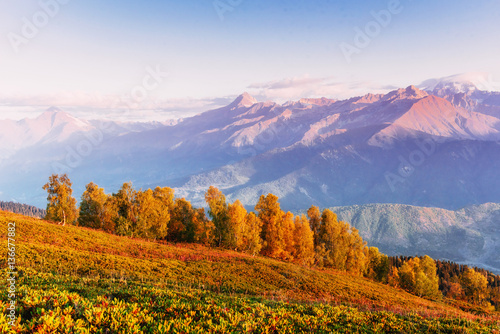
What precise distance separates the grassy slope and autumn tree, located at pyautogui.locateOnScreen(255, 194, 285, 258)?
2437cm

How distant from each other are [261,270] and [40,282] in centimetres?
2963

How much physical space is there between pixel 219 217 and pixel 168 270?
117 feet

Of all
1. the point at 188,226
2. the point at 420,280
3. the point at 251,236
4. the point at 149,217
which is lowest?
the point at 420,280

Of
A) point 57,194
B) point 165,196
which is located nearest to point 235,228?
point 165,196

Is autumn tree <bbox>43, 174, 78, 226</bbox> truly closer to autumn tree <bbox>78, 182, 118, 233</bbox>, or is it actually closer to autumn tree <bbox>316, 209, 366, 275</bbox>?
autumn tree <bbox>78, 182, 118, 233</bbox>

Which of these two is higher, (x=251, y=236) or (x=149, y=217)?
(x=149, y=217)

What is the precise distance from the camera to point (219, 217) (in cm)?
6550

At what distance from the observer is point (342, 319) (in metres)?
15.5

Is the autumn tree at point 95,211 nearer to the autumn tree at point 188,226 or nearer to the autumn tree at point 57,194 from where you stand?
the autumn tree at point 57,194

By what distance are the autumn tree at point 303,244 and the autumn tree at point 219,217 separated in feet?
67.8

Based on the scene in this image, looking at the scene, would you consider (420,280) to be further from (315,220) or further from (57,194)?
(57,194)

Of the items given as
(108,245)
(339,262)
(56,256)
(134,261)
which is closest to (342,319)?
(134,261)

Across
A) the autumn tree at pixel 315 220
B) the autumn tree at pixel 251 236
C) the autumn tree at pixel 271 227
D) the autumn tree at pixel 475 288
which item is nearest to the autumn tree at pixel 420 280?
the autumn tree at pixel 475 288

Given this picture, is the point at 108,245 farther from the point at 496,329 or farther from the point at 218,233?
the point at 496,329
